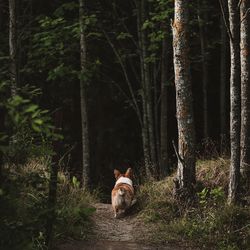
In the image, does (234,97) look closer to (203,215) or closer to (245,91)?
(245,91)

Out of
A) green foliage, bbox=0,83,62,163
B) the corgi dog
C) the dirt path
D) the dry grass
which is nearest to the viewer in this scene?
green foliage, bbox=0,83,62,163

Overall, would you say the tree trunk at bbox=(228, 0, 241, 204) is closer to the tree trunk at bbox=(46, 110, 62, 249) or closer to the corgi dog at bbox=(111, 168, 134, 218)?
the corgi dog at bbox=(111, 168, 134, 218)

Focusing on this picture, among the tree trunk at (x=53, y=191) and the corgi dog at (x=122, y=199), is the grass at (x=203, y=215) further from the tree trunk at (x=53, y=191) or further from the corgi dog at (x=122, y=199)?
the tree trunk at (x=53, y=191)

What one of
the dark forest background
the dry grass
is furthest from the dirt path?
the dark forest background

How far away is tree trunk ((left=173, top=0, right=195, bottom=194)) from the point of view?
9141 mm

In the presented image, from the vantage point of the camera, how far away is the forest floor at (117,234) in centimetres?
791

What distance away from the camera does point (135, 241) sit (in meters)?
8.27

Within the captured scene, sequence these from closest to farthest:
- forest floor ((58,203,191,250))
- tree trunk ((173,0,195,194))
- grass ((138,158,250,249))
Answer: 1. forest floor ((58,203,191,250))
2. grass ((138,158,250,249))
3. tree trunk ((173,0,195,194))

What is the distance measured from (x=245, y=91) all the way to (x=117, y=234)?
3309mm

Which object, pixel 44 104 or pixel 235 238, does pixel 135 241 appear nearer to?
pixel 235 238

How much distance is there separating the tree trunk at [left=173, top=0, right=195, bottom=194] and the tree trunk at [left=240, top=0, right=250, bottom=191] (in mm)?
912

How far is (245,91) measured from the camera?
9.20 m

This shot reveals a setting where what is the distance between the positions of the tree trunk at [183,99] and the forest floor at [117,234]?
3.30ft

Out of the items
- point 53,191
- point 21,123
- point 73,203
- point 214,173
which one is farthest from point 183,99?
point 21,123
